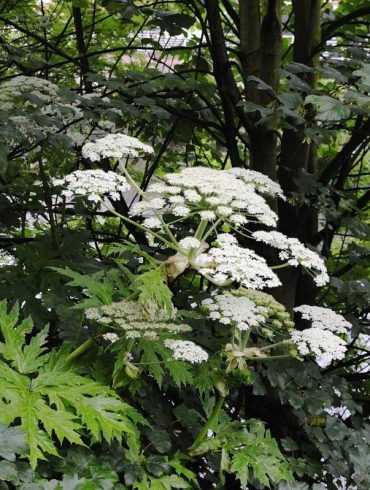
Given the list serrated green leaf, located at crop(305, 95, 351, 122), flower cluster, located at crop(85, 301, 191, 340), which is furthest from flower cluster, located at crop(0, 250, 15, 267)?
serrated green leaf, located at crop(305, 95, 351, 122)

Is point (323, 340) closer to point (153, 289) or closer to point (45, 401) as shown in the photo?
point (153, 289)

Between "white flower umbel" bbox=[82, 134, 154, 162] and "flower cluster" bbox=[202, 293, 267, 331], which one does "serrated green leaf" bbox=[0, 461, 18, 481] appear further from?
"white flower umbel" bbox=[82, 134, 154, 162]

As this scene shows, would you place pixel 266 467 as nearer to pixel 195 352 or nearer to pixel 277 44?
pixel 195 352

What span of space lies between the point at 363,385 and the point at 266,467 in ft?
4.80

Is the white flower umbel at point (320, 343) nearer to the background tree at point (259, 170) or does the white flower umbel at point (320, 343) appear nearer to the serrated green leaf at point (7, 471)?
the background tree at point (259, 170)

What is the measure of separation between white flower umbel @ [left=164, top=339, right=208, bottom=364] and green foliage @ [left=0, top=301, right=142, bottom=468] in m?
0.20

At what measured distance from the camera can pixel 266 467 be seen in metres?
1.77

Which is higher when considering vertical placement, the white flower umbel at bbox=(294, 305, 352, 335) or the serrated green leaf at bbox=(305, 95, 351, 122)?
the serrated green leaf at bbox=(305, 95, 351, 122)

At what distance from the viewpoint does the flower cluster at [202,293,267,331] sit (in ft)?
5.02

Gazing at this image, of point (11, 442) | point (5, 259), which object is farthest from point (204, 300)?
point (5, 259)

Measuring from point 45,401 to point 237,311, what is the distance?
1.84 ft

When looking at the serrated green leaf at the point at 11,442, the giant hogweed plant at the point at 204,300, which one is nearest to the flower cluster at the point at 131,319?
the giant hogweed plant at the point at 204,300

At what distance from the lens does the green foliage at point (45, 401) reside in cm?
132

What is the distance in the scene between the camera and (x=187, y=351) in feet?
5.05
